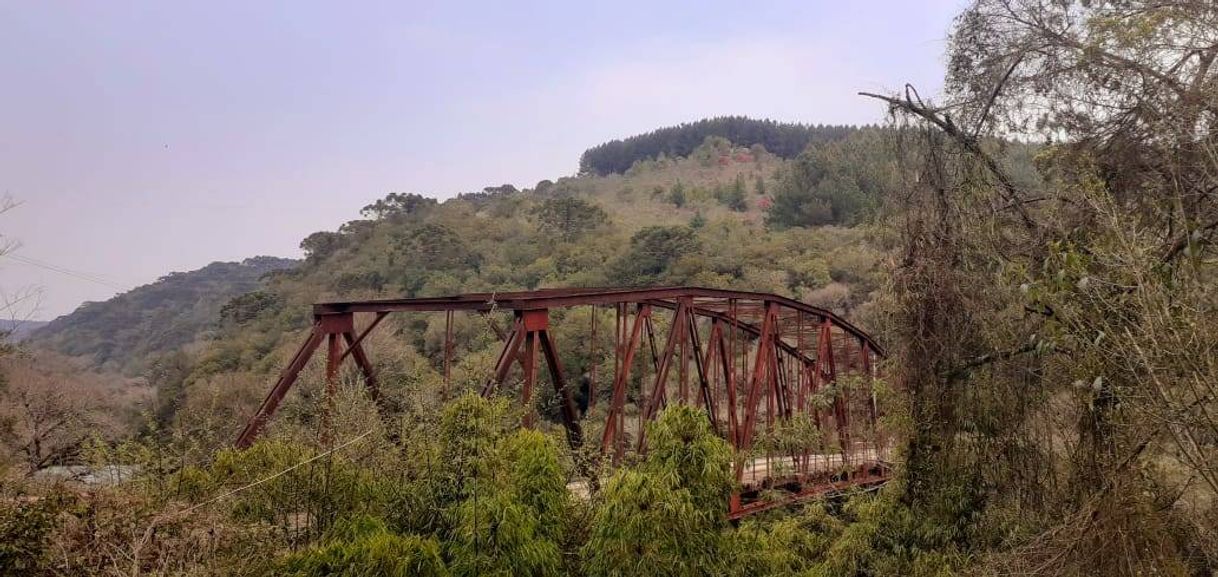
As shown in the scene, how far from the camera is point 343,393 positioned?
274 inches

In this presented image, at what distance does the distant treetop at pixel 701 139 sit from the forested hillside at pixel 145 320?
239 ft

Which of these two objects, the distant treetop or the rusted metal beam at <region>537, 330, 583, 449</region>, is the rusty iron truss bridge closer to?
the rusted metal beam at <region>537, 330, 583, 449</region>

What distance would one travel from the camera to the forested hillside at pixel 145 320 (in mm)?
67938

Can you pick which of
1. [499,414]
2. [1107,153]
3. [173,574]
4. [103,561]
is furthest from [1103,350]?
[103,561]

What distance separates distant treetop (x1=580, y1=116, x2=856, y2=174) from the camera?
445ft

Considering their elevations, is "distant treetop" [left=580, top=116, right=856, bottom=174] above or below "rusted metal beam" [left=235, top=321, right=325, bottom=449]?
above

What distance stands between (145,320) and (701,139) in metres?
99.3

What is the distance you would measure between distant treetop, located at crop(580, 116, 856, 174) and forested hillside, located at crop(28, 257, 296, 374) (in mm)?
72928

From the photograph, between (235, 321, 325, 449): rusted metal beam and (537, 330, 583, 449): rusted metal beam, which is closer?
(537, 330, 583, 449): rusted metal beam

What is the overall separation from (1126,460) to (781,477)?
7792 millimetres

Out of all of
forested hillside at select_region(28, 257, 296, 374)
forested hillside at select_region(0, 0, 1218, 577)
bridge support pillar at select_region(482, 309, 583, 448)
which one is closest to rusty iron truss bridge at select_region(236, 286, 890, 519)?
bridge support pillar at select_region(482, 309, 583, 448)

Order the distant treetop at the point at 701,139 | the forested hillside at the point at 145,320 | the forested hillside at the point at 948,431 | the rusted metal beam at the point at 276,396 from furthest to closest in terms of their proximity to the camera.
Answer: the distant treetop at the point at 701,139
the forested hillside at the point at 145,320
the rusted metal beam at the point at 276,396
the forested hillside at the point at 948,431

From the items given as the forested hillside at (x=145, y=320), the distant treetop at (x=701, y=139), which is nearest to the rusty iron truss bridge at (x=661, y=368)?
the forested hillside at (x=145, y=320)

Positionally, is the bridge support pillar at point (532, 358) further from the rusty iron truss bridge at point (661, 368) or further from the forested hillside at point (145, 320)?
the forested hillside at point (145, 320)
